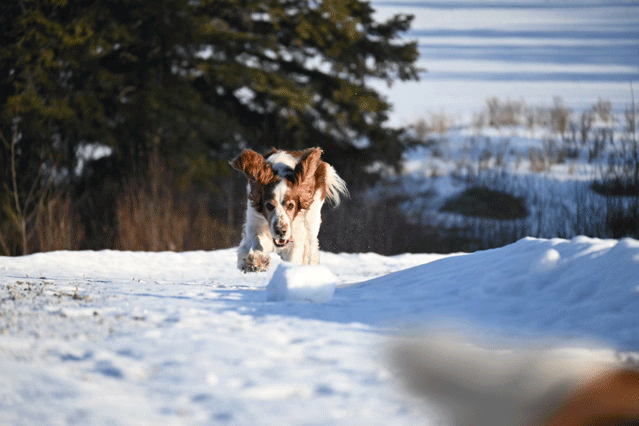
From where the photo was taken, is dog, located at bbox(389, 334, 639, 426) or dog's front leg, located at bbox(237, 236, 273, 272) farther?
dog's front leg, located at bbox(237, 236, 273, 272)

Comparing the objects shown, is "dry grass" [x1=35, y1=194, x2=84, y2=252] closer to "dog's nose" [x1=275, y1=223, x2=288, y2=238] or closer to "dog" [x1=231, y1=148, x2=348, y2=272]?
"dog" [x1=231, y1=148, x2=348, y2=272]

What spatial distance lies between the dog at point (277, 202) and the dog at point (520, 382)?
105 inches

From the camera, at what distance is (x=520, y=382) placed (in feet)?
10.1

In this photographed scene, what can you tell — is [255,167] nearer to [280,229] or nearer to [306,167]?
[306,167]

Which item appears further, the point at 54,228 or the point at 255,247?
the point at 54,228

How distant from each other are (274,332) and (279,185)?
8.56 ft

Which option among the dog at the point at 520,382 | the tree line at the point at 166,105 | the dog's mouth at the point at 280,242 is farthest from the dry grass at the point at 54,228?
the dog at the point at 520,382

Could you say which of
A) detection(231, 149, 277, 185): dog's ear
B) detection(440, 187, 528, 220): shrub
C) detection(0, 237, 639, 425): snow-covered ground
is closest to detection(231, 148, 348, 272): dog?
detection(231, 149, 277, 185): dog's ear

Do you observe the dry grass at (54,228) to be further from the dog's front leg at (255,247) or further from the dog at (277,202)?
the dog at (277,202)

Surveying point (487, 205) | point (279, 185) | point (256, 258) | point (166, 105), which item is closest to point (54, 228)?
point (166, 105)

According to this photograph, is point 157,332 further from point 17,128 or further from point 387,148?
point 387,148

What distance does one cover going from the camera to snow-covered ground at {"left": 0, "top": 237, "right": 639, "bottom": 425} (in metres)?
2.72

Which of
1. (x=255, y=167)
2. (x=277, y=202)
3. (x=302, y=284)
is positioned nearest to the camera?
(x=302, y=284)

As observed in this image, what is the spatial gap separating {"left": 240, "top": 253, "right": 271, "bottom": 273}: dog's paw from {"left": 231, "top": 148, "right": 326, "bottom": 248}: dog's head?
0.31m
